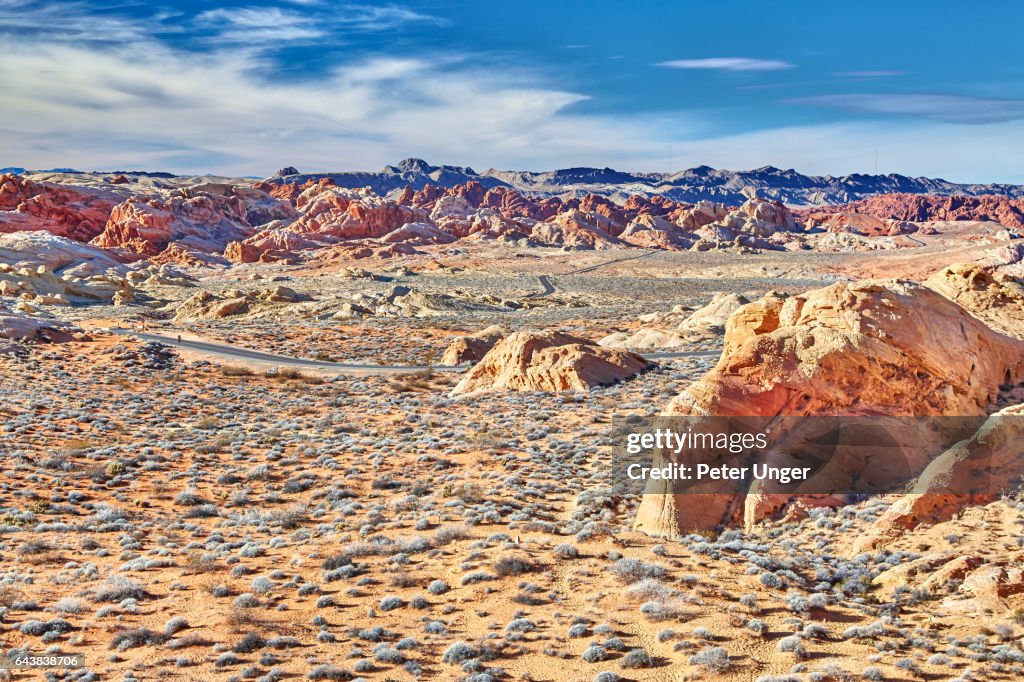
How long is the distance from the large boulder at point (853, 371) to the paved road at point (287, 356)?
18352 millimetres

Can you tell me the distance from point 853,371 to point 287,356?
3520 centimetres

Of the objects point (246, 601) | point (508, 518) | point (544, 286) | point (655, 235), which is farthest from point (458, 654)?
point (655, 235)

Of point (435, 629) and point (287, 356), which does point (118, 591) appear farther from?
point (287, 356)

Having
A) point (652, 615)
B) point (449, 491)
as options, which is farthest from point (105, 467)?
point (652, 615)

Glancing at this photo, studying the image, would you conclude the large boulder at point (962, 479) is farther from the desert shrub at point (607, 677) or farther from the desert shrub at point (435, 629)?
the desert shrub at point (435, 629)

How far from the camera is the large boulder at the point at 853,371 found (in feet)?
55.3

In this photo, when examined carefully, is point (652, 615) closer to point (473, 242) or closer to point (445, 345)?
point (445, 345)

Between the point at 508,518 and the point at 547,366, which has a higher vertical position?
the point at 547,366

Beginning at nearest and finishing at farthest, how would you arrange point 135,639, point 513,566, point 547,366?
1. point 135,639
2. point 513,566
3. point 547,366

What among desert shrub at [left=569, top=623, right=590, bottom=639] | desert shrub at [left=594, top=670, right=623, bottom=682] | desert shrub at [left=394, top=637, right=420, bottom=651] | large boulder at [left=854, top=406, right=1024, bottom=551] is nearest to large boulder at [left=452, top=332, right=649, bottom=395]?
large boulder at [left=854, top=406, right=1024, bottom=551]

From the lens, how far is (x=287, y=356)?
44.7m

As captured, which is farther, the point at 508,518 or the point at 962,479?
the point at 508,518

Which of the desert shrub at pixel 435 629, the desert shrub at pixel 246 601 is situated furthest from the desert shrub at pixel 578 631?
the desert shrub at pixel 246 601

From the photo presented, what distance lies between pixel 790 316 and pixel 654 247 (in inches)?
5221
